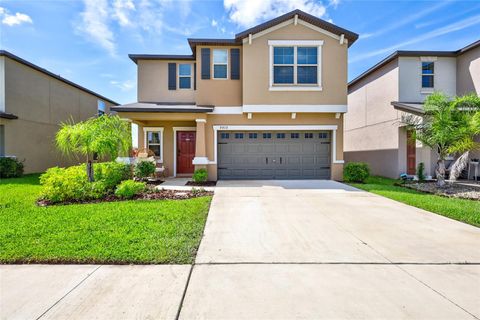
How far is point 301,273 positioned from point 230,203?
4.21 meters

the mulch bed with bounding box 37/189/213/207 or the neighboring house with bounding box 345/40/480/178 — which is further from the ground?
the neighboring house with bounding box 345/40/480/178

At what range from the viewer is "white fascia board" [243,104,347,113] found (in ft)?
37.5

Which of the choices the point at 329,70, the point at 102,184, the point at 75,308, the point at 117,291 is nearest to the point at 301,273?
the point at 117,291

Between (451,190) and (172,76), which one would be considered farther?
(172,76)

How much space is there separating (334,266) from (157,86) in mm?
13128

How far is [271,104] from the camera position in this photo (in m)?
11.5

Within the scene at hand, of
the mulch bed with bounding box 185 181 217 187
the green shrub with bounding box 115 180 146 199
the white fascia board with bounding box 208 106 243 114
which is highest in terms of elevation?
the white fascia board with bounding box 208 106 243 114

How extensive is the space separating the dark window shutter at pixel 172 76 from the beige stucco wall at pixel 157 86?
0.16 meters

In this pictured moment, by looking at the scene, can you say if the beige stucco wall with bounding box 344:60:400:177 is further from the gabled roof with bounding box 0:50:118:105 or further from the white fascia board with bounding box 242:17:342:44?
the gabled roof with bounding box 0:50:118:105

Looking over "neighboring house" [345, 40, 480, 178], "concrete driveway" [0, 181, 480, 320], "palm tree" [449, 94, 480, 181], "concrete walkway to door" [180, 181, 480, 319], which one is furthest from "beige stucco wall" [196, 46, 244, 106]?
"palm tree" [449, 94, 480, 181]

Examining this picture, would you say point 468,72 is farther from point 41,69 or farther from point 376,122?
point 41,69

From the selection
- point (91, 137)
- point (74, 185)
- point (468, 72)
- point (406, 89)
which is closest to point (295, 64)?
point (406, 89)

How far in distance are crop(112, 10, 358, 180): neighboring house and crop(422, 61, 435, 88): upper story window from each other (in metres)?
5.42

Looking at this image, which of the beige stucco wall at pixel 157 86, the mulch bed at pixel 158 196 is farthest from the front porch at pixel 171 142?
the mulch bed at pixel 158 196
